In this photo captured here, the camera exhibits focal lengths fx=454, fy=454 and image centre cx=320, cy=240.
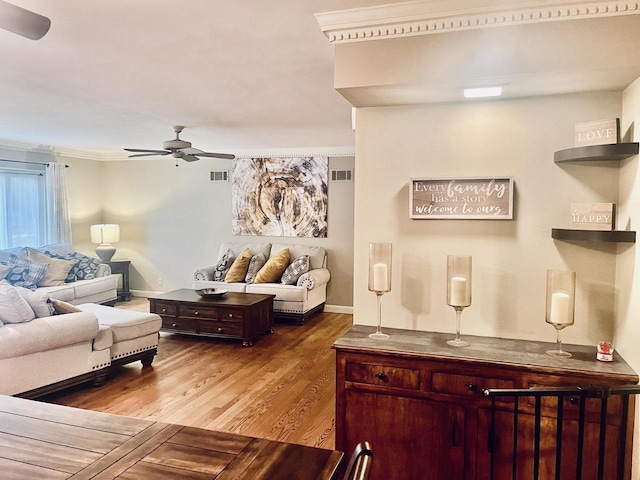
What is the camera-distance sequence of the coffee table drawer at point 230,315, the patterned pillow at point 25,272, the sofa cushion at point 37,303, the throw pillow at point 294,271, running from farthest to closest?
1. the throw pillow at point 294,271
2. the patterned pillow at point 25,272
3. the coffee table drawer at point 230,315
4. the sofa cushion at point 37,303

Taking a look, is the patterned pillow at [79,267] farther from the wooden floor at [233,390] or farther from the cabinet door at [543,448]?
the cabinet door at [543,448]

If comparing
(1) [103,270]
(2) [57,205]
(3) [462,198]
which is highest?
(2) [57,205]

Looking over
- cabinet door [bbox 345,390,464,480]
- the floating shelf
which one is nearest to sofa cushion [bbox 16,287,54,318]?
cabinet door [bbox 345,390,464,480]

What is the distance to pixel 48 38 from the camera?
241cm

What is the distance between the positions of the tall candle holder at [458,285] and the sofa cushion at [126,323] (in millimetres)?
3081

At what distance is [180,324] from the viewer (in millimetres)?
5422

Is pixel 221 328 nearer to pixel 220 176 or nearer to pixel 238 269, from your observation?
pixel 238 269

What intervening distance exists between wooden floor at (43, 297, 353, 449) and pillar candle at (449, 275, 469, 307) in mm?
1373

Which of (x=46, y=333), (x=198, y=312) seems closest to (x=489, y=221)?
(x=46, y=333)

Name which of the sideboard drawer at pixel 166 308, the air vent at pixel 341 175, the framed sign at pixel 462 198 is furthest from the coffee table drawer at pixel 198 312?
the framed sign at pixel 462 198

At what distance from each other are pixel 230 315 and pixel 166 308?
0.86 meters

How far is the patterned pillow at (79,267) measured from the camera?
6.52 metres

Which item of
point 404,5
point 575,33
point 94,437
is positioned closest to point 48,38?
point 404,5

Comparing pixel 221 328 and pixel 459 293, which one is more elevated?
pixel 459 293
